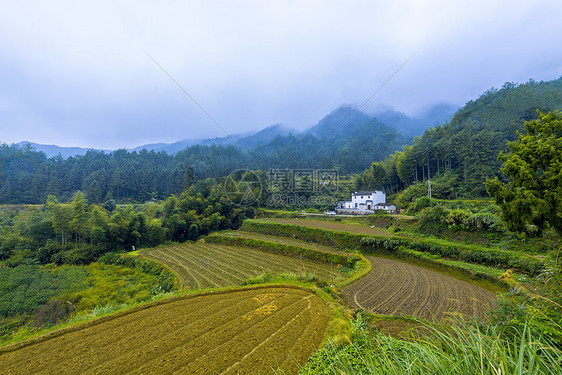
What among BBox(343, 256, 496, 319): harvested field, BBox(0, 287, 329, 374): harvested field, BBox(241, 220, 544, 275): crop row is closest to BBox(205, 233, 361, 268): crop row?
BBox(241, 220, 544, 275): crop row

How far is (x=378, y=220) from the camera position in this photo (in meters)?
25.2

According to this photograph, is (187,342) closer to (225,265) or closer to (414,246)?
(225,265)

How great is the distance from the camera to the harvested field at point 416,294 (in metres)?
8.72

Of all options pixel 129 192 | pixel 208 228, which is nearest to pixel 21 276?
pixel 208 228

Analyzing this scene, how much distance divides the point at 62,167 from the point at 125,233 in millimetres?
57197

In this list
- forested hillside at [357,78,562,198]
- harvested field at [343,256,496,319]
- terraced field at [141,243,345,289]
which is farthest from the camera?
forested hillside at [357,78,562,198]

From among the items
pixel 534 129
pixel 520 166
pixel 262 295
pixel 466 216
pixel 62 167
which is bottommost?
pixel 262 295

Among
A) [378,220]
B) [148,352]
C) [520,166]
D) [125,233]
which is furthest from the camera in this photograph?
[378,220]

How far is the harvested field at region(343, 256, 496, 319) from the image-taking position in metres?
8.72

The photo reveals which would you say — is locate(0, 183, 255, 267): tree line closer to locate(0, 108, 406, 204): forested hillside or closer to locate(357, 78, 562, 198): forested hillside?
locate(0, 108, 406, 204): forested hillside

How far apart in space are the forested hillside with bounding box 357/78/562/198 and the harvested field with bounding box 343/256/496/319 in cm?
2064

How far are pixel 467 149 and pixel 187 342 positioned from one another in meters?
38.5

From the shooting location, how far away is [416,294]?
10.1 metres

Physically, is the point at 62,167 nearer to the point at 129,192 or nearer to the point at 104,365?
the point at 129,192
